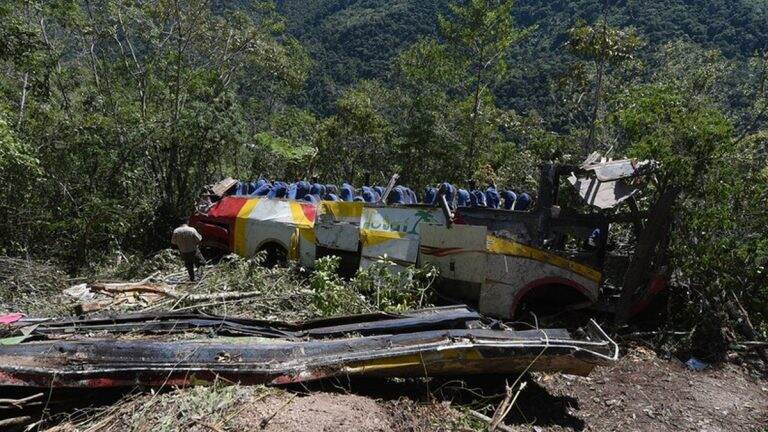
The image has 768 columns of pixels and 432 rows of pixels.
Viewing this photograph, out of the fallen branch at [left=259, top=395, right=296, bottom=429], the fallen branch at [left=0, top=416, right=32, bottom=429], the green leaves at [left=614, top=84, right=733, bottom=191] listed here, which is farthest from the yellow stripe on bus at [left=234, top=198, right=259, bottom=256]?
the fallen branch at [left=259, top=395, right=296, bottom=429]

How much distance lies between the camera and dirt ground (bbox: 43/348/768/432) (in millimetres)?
3998

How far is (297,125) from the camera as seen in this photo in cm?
2623

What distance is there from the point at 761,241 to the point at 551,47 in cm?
4159

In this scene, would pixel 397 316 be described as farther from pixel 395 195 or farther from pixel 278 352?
pixel 395 195

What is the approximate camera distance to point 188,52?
18.1 m

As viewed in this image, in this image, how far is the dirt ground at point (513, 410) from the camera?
400cm

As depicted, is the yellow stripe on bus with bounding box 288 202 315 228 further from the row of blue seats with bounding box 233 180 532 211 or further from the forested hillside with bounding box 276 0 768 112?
the forested hillside with bounding box 276 0 768 112

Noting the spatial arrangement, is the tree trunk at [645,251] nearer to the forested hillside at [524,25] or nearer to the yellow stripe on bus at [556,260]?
the yellow stripe on bus at [556,260]

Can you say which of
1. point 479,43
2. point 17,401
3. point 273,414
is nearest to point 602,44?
point 479,43

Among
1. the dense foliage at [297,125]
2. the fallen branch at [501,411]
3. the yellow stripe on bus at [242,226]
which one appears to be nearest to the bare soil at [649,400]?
the fallen branch at [501,411]

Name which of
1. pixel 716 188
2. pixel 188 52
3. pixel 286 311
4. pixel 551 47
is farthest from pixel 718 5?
pixel 286 311

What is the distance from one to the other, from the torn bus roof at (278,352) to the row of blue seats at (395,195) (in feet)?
11.3

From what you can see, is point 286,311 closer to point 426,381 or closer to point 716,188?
point 426,381

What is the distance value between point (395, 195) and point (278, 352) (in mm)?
5418
